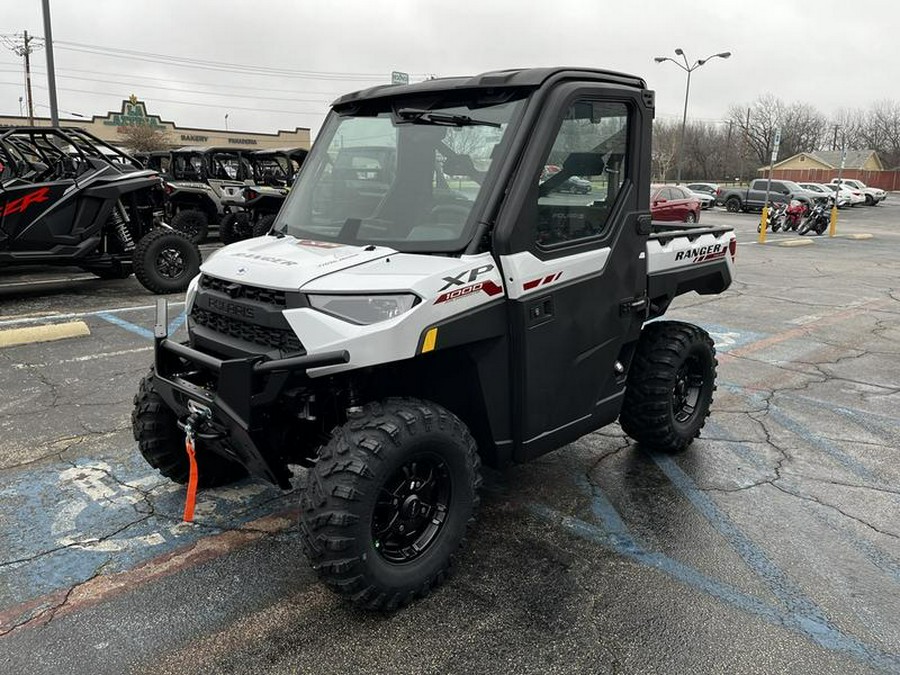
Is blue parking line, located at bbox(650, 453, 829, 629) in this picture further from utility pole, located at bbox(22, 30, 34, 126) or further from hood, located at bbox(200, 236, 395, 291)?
utility pole, located at bbox(22, 30, 34, 126)

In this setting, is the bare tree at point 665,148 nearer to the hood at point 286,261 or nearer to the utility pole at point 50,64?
the utility pole at point 50,64

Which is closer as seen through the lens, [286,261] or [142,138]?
[286,261]

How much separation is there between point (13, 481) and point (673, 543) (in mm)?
3688

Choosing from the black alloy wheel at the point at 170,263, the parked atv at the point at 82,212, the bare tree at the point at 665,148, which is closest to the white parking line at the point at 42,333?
the parked atv at the point at 82,212

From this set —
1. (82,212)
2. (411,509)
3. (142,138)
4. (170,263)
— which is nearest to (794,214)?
(170,263)

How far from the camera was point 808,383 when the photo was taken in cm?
639

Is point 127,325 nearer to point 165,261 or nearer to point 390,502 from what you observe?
point 165,261

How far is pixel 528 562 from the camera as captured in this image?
334 cm

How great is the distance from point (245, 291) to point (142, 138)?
48996 millimetres

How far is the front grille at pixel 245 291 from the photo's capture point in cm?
287

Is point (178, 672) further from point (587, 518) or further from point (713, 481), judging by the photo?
point (713, 481)

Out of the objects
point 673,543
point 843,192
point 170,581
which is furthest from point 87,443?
point 843,192

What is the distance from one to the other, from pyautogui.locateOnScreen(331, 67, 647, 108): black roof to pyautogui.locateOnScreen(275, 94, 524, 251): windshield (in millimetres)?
73

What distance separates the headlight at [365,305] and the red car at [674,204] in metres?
19.7
